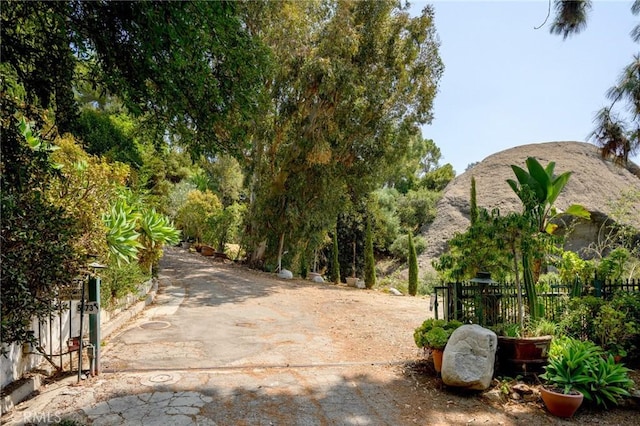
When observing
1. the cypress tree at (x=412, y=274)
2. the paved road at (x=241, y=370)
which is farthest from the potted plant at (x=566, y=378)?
the cypress tree at (x=412, y=274)

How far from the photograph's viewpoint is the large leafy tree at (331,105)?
14.4m

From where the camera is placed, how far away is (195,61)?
4059 millimetres

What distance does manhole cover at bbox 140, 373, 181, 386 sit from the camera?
14.5 feet

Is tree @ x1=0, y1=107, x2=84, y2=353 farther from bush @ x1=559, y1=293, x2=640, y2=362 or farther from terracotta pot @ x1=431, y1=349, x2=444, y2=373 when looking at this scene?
bush @ x1=559, y1=293, x2=640, y2=362

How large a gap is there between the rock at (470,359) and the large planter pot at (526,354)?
0.35m

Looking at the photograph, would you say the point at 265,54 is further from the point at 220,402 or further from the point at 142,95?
the point at 220,402

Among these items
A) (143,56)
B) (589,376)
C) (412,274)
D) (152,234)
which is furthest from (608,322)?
(412,274)

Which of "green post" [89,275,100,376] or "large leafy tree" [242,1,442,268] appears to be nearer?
"green post" [89,275,100,376]

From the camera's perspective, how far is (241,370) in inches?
199

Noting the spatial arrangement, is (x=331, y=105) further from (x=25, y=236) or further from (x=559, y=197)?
(x=559, y=197)

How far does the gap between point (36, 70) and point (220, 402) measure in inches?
148

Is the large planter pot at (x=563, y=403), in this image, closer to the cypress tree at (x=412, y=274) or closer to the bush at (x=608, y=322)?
the bush at (x=608, y=322)

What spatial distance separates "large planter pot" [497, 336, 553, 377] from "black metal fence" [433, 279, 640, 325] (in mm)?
651

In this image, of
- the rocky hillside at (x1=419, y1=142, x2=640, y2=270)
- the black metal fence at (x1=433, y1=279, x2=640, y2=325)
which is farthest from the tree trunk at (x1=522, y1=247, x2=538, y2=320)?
the rocky hillside at (x1=419, y1=142, x2=640, y2=270)
